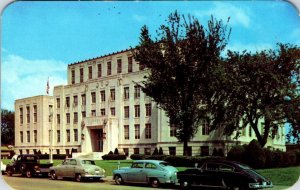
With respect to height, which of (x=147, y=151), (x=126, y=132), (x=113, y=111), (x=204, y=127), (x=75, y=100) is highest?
(x=75, y=100)

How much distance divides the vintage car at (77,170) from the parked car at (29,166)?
300 millimetres

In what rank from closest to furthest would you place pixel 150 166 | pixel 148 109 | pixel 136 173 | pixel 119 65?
pixel 150 166 → pixel 136 173 → pixel 119 65 → pixel 148 109

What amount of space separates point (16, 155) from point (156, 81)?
4234mm

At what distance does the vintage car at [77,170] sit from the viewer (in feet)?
44.8

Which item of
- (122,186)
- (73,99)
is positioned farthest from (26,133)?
(122,186)

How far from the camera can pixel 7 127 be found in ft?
41.8

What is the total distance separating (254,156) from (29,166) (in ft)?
19.9

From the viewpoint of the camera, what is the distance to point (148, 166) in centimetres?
1296

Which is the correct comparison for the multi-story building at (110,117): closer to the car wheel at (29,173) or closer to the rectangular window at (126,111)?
the rectangular window at (126,111)

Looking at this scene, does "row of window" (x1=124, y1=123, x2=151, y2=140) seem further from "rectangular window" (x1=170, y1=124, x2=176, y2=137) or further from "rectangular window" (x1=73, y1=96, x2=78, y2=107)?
"rectangular window" (x1=73, y1=96, x2=78, y2=107)

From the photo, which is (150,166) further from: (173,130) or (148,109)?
(148,109)

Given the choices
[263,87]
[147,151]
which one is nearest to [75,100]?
[147,151]

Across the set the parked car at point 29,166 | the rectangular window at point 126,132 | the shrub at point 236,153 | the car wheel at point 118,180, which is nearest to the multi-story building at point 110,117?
the rectangular window at point 126,132

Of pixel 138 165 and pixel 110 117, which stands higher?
pixel 110 117
